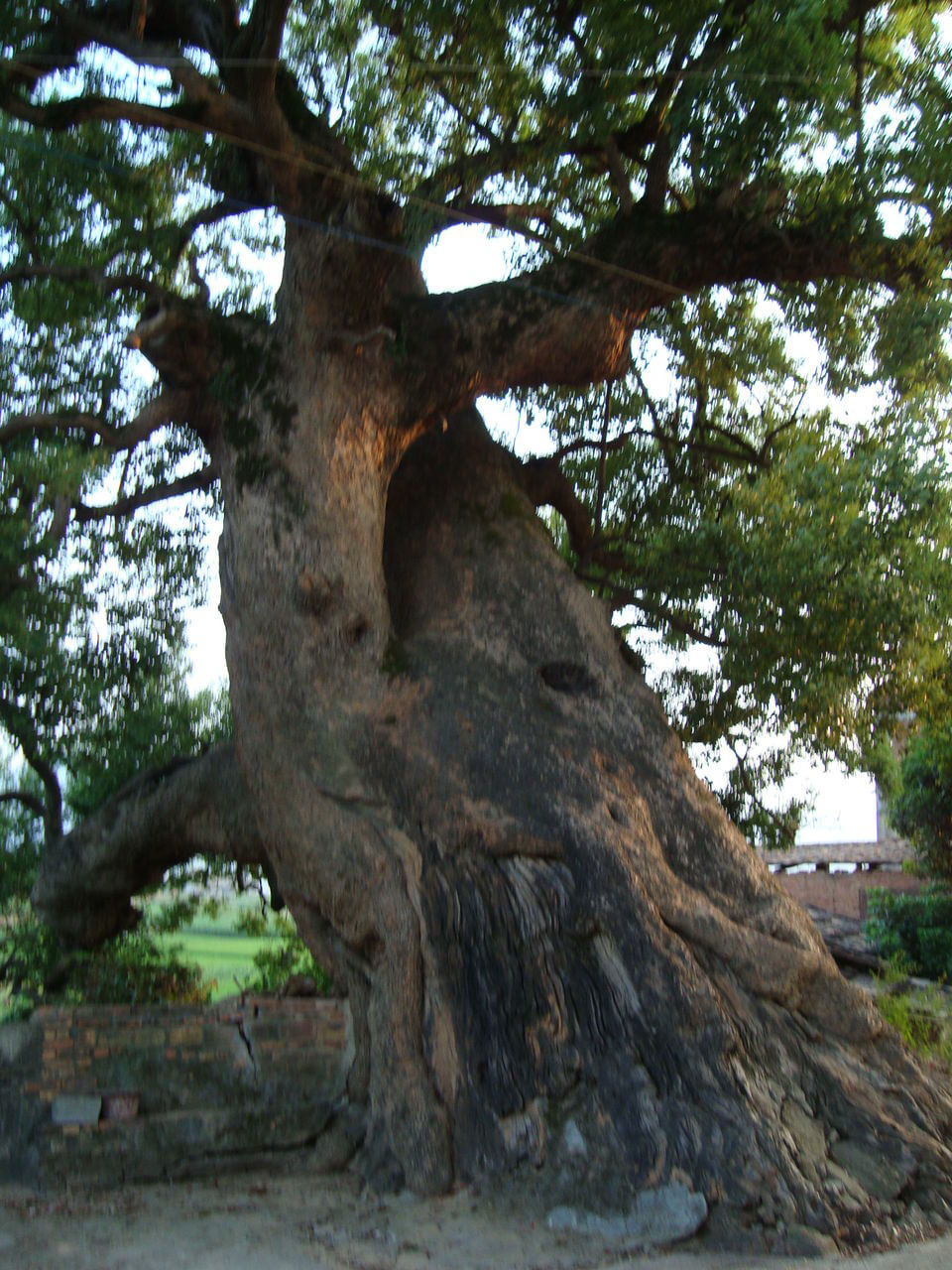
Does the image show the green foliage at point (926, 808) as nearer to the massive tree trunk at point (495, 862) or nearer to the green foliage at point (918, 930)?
the green foliage at point (918, 930)

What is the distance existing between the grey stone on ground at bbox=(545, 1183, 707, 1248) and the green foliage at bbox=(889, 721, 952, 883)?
10.9m

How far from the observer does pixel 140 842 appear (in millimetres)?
7691

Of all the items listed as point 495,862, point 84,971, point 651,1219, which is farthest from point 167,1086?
point 651,1219

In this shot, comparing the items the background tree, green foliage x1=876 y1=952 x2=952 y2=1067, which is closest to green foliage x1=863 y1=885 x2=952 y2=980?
green foliage x1=876 y1=952 x2=952 y2=1067

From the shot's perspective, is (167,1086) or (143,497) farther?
(143,497)

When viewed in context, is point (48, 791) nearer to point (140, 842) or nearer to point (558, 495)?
point (140, 842)

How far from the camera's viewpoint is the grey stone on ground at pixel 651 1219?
15.9 ft

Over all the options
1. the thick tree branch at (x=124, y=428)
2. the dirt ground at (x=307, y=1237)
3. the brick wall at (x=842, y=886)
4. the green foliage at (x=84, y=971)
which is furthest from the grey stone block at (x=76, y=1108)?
the brick wall at (x=842, y=886)

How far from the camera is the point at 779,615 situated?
862 cm

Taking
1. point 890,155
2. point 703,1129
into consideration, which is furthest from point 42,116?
point 703,1129

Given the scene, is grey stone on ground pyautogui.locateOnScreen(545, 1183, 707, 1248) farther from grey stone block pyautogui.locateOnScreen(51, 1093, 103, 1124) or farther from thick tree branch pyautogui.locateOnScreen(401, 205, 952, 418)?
thick tree branch pyautogui.locateOnScreen(401, 205, 952, 418)

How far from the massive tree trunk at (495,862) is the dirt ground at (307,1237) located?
202mm

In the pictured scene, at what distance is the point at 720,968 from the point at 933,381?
4928mm

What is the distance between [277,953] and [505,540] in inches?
171
